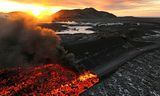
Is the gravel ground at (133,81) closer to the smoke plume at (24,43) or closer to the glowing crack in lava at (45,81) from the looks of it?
the glowing crack in lava at (45,81)

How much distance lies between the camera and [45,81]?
33781 mm

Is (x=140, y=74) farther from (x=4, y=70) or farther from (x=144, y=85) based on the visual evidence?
(x=4, y=70)

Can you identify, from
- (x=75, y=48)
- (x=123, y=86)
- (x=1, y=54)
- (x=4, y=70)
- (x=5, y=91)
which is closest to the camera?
(x=5, y=91)

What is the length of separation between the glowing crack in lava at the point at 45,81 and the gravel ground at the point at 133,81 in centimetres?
185

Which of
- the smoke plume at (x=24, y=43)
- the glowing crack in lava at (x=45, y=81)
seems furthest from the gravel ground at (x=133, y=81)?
the smoke plume at (x=24, y=43)

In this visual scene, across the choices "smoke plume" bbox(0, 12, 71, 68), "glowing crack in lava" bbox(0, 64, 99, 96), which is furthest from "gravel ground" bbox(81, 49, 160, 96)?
"smoke plume" bbox(0, 12, 71, 68)

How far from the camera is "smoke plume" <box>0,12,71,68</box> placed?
40062mm

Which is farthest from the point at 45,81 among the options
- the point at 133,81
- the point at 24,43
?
the point at 133,81

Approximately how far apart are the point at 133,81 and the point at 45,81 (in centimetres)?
1232

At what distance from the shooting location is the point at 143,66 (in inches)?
1783

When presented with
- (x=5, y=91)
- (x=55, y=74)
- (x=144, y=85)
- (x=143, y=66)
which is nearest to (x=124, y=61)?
(x=143, y=66)

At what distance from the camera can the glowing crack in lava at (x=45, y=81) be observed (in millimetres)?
30266

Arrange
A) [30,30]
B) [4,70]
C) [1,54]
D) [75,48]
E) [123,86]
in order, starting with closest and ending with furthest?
[123,86] < [4,70] < [1,54] < [30,30] < [75,48]

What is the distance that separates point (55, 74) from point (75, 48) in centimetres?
2085
